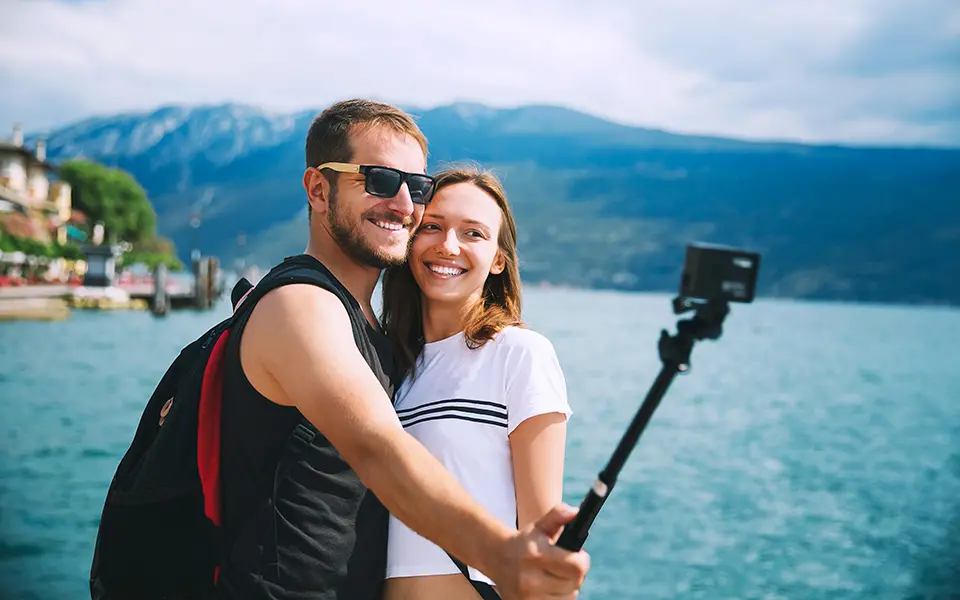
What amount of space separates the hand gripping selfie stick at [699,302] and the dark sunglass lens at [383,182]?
127 cm

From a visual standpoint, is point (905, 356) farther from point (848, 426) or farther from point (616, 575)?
point (616, 575)

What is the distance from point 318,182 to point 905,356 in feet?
Result: 279

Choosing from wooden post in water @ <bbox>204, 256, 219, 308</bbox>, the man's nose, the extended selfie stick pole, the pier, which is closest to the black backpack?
the man's nose

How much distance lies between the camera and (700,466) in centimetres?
3094

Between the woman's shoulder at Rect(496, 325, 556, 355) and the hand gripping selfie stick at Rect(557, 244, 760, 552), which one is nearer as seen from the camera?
the hand gripping selfie stick at Rect(557, 244, 760, 552)

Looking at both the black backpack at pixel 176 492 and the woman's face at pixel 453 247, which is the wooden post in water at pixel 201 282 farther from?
the black backpack at pixel 176 492

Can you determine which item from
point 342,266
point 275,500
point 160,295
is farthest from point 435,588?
point 160,295

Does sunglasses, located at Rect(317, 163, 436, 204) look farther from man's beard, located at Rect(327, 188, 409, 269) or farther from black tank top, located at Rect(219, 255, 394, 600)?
black tank top, located at Rect(219, 255, 394, 600)

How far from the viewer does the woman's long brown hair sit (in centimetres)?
312

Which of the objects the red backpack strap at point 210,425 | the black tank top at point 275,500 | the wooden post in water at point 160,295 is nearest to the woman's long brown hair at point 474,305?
the black tank top at point 275,500

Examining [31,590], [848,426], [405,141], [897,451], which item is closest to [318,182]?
[405,141]

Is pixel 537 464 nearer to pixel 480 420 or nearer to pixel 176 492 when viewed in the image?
pixel 480 420

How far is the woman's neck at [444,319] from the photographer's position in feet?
10.5

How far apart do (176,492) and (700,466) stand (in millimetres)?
29928
